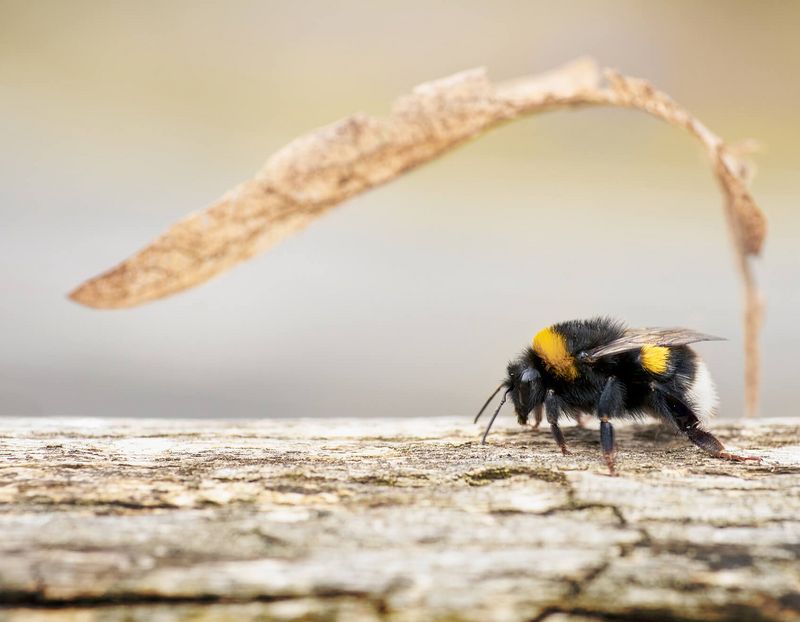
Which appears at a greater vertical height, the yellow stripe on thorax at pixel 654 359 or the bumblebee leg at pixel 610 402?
the yellow stripe on thorax at pixel 654 359

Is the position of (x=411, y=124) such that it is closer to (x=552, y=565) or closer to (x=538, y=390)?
(x=538, y=390)

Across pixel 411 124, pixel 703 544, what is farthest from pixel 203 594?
pixel 411 124

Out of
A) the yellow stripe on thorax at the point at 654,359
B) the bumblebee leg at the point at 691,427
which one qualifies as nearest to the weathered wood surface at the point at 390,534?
the bumblebee leg at the point at 691,427

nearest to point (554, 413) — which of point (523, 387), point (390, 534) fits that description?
point (523, 387)

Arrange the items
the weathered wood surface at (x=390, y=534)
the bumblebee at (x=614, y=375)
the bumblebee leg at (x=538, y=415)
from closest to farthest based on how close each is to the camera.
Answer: the weathered wood surface at (x=390, y=534)
the bumblebee at (x=614, y=375)
the bumblebee leg at (x=538, y=415)

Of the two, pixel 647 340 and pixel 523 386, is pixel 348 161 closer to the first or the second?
pixel 523 386

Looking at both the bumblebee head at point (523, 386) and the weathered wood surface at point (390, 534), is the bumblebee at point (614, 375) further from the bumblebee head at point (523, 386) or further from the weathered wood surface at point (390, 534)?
the weathered wood surface at point (390, 534)

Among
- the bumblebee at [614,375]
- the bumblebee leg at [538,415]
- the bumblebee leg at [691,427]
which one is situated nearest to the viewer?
the bumblebee leg at [691,427]
